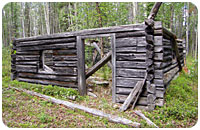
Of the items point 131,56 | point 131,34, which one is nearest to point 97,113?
point 131,56

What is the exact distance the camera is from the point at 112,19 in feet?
35.7

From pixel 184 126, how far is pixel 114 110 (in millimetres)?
2226

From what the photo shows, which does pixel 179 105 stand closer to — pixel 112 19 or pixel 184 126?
pixel 184 126

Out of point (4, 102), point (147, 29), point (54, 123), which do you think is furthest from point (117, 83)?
point (4, 102)

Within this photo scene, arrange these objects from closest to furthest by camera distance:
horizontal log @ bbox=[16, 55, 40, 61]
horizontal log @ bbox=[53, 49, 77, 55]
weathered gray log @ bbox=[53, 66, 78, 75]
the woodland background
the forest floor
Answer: the forest floor → horizontal log @ bbox=[53, 49, 77, 55] → weathered gray log @ bbox=[53, 66, 78, 75] → horizontal log @ bbox=[16, 55, 40, 61] → the woodland background

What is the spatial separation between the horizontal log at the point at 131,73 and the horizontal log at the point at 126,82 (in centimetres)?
15

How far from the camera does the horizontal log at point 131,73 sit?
546cm

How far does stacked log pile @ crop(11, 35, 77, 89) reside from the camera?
23.2 feet

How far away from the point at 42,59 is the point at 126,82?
506 cm

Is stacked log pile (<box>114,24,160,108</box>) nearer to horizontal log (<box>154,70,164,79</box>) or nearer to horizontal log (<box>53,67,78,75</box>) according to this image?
horizontal log (<box>154,70,164,79</box>)

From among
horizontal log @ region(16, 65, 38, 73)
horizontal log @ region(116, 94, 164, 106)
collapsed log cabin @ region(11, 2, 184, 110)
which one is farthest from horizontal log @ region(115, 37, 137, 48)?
horizontal log @ region(16, 65, 38, 73)

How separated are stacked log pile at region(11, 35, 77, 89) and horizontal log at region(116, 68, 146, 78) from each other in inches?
87.2

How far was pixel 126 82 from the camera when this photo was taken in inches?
227

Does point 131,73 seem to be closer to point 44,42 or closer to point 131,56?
point 131,56
